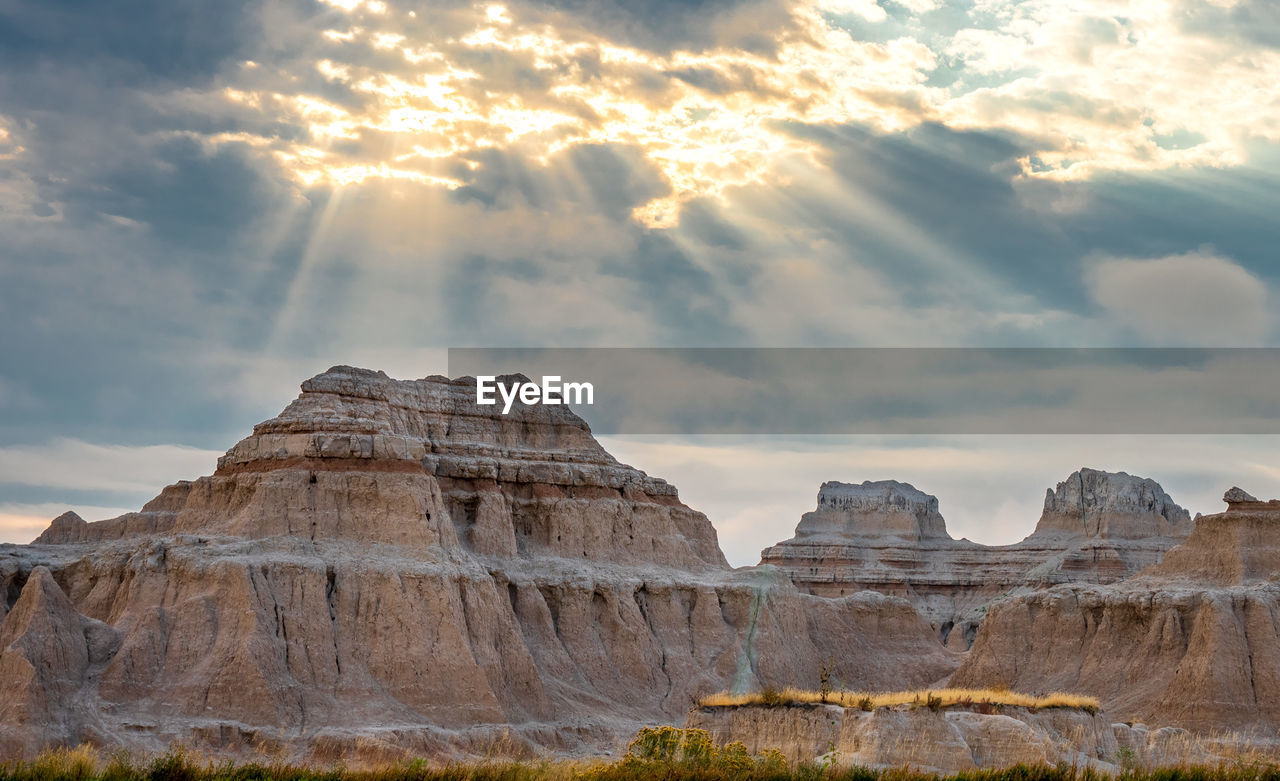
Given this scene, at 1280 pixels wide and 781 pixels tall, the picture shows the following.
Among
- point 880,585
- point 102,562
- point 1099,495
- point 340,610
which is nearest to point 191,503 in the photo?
point 102,562

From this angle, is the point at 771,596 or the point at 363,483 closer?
the point at 363,483

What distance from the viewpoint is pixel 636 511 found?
9544cm

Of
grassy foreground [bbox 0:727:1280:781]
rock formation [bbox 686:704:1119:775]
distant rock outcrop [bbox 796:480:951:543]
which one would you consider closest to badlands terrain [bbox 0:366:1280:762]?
rock formation [bbox 686:704:1119:775]

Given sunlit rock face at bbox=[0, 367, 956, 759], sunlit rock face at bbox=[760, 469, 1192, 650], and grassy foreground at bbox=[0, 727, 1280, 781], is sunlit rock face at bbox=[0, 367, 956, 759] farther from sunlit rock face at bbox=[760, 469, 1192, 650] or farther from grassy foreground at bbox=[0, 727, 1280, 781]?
sunlit rock face at bbox=[760, 469, 1192, 650]

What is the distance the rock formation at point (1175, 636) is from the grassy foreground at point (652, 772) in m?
43.6

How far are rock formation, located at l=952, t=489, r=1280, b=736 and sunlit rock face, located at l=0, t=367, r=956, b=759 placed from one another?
31.2 feet

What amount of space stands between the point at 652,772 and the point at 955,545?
131 metres

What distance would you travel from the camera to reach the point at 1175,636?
8331cm

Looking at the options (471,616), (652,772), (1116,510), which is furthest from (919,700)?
(1116,510)

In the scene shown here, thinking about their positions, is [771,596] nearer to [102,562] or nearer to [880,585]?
[102,562]

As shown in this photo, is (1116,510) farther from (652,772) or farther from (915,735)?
(652,772)

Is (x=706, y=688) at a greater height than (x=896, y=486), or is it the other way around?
(x=896, y=486)

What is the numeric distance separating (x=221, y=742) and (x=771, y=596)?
4119 cm

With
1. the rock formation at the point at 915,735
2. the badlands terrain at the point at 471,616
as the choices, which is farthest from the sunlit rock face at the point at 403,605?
the rock formation at the point at 915,735
